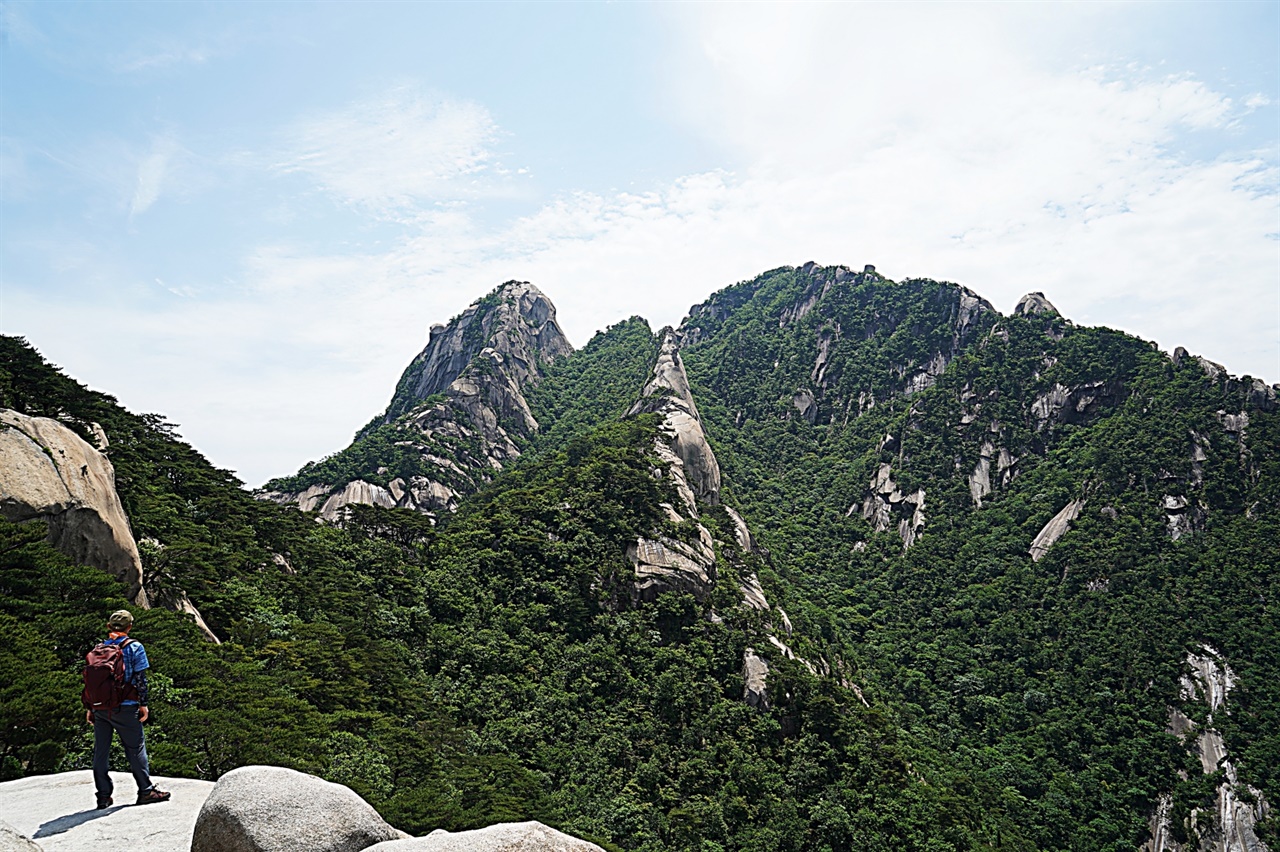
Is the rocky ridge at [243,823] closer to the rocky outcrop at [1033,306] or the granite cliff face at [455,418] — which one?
the granite cliff face at [455,418]

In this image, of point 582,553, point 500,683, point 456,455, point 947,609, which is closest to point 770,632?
point 582,553

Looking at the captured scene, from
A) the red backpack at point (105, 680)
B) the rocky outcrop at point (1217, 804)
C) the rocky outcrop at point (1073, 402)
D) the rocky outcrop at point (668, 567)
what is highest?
the rocky outcrop at point (1073, 402)

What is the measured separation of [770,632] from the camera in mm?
47000

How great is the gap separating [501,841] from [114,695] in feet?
17.2

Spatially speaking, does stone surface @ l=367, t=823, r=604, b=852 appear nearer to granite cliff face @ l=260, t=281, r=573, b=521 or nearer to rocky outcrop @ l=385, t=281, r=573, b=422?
granite cliff face @ l=260, t=281, r=573, b=521

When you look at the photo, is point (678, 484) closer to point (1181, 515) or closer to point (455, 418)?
point (455, 418)

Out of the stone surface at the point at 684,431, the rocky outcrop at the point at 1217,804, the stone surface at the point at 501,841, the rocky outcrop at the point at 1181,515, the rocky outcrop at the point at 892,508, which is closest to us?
the stone surface at the point at 501,841

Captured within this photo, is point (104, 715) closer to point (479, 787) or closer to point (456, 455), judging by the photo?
point (479, 787)

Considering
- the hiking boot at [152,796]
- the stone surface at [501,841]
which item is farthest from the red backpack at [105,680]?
the stone surface at [501,841]

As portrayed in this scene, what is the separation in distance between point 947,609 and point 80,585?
75573 mm

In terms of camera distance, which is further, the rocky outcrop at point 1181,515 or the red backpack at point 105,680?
the rocky outcrop at point 1181,515

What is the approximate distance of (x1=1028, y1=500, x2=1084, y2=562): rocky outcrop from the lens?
7531cm

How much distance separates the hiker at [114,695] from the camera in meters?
7.70

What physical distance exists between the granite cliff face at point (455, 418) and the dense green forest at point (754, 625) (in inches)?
112
